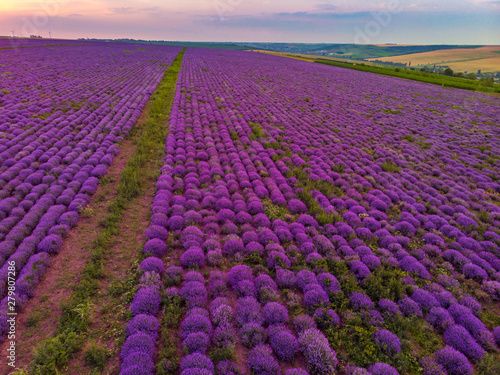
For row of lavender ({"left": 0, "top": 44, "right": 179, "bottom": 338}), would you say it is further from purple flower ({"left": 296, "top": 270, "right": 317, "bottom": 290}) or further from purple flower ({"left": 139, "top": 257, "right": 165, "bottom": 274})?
purple flower ({"left": 296, "top": 270, "right": 317, "bottom": 290})

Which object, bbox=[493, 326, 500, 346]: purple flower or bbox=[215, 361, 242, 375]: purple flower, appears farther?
bbox=[493, 326, 500, 346]: purple flower

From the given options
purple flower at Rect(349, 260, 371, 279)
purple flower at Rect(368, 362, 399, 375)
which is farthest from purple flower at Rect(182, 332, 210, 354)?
purple flower at Rect(349, 260, 371, 279)

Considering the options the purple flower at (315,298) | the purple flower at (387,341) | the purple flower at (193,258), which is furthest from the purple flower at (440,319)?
the purple flower at (193,258)

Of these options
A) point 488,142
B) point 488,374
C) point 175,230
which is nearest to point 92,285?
point 175,230

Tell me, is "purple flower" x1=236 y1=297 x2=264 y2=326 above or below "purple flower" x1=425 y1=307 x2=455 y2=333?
above

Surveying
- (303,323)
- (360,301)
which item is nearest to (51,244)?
(303,323)

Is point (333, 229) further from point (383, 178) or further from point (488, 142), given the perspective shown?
point (488, 142)
